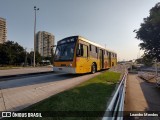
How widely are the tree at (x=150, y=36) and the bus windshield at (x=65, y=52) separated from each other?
6522 mm

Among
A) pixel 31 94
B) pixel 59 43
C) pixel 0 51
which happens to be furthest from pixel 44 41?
pixel 31 94

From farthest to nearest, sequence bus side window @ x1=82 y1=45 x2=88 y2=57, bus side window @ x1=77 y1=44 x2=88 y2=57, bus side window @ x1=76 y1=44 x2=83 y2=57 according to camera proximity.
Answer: bus side window @ x1=82 y1=45 x2=88 y2=57 < bus side window @ x1=77 y1=44 x2=88 y2=57 < bus side window @ x1=76 y1=44 x2=83 y2=57

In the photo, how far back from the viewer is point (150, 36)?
46.0 ft

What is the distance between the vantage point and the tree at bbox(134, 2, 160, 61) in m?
13.5

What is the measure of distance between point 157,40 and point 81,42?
6445 mm

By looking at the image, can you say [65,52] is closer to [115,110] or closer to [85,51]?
[85,51]

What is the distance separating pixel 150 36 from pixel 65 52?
7476 mm

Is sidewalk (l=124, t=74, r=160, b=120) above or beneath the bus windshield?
beneath

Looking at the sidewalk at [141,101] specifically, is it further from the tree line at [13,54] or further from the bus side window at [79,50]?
the tree line at [13,54]

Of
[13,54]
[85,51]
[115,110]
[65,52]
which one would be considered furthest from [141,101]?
[13,54]

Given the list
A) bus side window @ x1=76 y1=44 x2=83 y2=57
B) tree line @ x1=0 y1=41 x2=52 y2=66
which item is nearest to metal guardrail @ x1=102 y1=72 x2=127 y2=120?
bus side window @ x1=76 y1=44 x2=83 y2=57

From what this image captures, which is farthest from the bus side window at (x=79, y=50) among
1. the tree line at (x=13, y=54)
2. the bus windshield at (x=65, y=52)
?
the tree line at (x=13, y=54)

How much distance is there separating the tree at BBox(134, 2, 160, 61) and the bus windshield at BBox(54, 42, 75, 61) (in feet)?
21.4

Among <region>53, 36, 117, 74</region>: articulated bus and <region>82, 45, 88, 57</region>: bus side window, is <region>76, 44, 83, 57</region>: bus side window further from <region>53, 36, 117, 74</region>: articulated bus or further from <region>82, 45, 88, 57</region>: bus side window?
<region>82, 45, 88, 57</region>: bus side window
